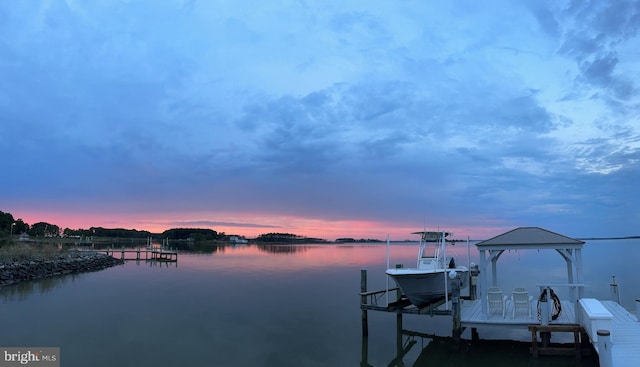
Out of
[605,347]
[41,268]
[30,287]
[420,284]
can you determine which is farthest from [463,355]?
[41,268]

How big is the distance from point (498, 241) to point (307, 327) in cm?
955

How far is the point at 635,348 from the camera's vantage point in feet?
32.2

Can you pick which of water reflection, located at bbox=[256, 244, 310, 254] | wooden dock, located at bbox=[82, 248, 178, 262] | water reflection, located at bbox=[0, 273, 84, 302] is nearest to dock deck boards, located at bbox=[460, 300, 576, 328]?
water reflection, located at bbox=[0, 273, 84, 302]

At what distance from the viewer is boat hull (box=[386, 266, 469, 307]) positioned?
1513 centimetres

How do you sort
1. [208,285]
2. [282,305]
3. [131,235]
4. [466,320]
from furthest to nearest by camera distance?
1. [131,235]
2. [208,285]
3. [282,305]
4. [466,320]

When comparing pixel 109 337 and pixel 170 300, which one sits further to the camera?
pixel 170 300

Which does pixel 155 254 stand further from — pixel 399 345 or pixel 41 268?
pixel 399 345

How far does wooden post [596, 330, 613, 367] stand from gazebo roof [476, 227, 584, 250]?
182 inches

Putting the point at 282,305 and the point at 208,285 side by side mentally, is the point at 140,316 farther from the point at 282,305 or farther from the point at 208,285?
the point at 208,285

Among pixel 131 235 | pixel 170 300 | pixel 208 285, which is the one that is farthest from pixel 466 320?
pixel 131 235

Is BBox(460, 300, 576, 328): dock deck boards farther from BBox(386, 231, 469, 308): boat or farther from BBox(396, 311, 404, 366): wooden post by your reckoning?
BBox(396, 311, 404, 366): wooden post

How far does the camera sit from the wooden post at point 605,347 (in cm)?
841

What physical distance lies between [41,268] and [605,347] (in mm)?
42859

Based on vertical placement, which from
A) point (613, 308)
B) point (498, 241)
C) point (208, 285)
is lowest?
point (208, 285)
